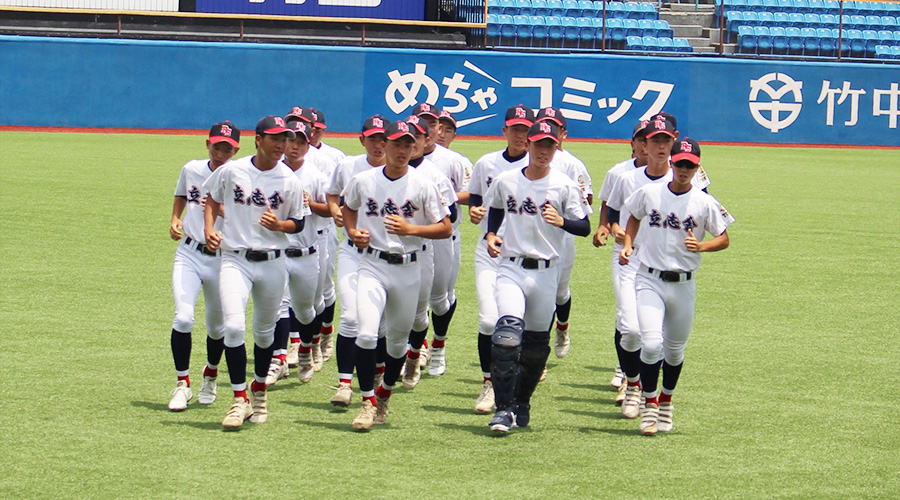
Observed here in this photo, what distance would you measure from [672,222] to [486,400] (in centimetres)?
170

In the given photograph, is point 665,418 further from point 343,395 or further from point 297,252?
point 297,252

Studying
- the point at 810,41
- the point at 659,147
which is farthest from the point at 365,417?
the point at 810,41

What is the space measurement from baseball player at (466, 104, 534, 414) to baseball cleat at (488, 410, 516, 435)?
0.54 meters

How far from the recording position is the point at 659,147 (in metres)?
7.14

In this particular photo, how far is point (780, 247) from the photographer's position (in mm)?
13859

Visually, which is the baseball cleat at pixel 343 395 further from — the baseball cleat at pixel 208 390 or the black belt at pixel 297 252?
the black belt at pixel 297 252

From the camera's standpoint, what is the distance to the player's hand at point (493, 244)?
22.7 ft

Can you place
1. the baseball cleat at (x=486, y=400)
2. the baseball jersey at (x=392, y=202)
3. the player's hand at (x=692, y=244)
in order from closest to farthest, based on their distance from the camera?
the player's hand at (x=692, y=244), the baseball jersey at (x=392, y=202), the baseball cleat at (x=486, y=400)

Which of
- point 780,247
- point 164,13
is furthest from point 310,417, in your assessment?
point 164,13

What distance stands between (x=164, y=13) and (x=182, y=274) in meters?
19.1

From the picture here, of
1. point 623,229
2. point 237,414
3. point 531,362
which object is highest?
point 623,229

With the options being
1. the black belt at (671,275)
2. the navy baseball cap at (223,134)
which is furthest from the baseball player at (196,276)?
the black belt at (671,275)

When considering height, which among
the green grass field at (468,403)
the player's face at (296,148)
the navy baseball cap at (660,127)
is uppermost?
the navy baseball cap at (660,127)

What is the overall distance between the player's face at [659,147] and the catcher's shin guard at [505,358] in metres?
1.47
